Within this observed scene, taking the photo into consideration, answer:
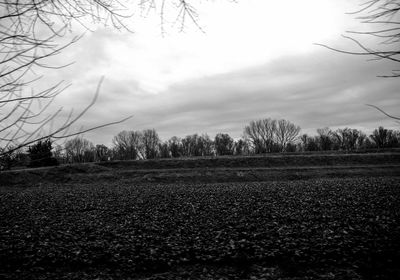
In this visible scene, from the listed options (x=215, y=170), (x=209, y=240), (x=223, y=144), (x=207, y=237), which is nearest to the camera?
(x=209, y=240)

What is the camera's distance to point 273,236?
844 cm

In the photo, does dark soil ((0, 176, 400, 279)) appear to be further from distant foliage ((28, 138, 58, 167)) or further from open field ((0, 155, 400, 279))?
distant foliage ((28, 138, 58, 167))

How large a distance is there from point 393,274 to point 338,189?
11720 mm

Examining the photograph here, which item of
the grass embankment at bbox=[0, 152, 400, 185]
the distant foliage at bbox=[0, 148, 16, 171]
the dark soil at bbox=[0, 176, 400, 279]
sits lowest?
the dark soil at bbox=[0, 176, 400, 279]

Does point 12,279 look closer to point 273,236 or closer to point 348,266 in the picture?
point 273,236

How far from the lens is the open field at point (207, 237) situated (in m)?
6.55

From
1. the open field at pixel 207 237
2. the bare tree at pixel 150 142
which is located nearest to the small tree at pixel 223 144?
the bare tree at pixel 150 142

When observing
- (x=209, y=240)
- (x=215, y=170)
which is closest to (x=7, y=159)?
(x=209, y=240)

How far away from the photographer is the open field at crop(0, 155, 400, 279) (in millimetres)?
6551

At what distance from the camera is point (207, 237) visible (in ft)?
28.2

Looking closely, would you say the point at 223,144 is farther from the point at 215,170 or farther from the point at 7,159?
the point at 7,159

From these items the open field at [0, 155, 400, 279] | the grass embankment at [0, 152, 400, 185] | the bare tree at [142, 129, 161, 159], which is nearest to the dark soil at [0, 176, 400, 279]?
the open field at [0, 155, 400, 279]

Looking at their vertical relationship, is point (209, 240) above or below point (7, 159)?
below

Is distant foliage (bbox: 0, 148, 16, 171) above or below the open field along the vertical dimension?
above
